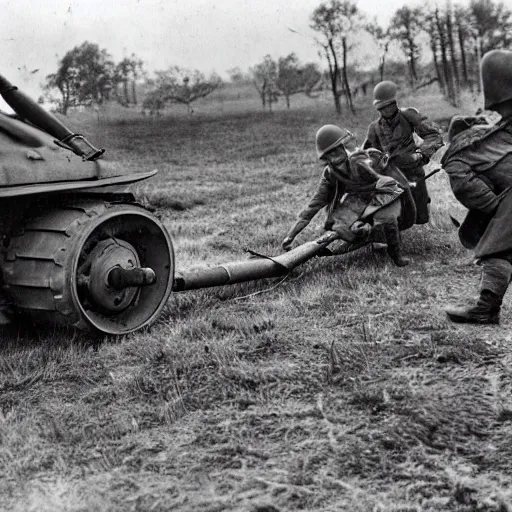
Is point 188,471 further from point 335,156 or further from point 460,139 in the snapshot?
point 335,156

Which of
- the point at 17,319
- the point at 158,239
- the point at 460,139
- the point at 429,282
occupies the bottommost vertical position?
the point at 429,282

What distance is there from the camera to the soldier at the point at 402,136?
Answer: 293 inches

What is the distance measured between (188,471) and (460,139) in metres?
2.69

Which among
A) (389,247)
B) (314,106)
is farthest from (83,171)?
(314,106)

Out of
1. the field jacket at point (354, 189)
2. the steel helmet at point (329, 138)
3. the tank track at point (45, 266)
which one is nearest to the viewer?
the tank track at point (45, 266)

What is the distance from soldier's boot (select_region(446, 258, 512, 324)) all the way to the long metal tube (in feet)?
5.80

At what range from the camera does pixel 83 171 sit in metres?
4.51

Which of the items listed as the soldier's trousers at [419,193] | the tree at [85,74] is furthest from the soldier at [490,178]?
the tree at [85,74]

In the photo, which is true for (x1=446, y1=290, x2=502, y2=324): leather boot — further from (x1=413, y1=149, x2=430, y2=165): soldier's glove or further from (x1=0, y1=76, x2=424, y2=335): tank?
(x1=413, y1=149, x2=430, y2=165): soldier's glove

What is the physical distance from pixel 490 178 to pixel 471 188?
0.46 feet

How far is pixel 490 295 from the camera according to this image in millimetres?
4348

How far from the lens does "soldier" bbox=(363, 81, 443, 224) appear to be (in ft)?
24.4

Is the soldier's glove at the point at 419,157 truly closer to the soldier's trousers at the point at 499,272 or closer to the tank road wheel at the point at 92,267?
the soldier's trousers at the point at 499,272

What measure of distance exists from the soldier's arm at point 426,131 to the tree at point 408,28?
29064mm
